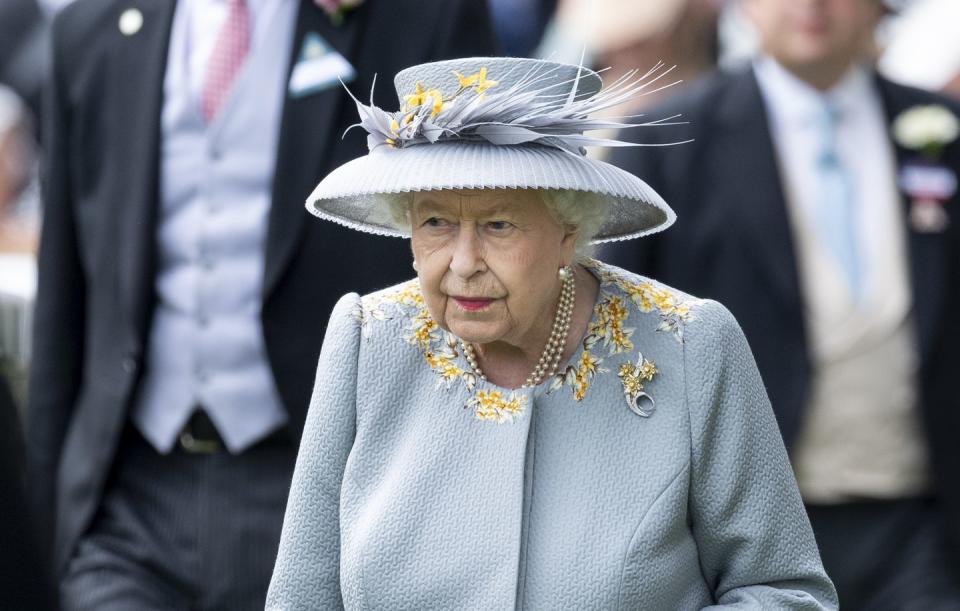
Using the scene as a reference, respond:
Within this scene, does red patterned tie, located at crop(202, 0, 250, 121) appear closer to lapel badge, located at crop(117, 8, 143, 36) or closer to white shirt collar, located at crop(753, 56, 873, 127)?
lapel badge, located at crop(117, 8, 143, 36)

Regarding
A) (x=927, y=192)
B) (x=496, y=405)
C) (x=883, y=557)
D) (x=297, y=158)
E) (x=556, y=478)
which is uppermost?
(x=297, y=158)

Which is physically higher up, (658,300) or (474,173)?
(474,173)

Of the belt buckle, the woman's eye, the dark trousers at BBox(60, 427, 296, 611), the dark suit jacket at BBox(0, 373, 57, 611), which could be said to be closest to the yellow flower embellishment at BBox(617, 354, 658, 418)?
the woman's eye

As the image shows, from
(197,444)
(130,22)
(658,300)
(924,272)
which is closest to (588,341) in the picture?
(658,300)

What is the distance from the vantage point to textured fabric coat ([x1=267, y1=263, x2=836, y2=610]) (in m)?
3.45

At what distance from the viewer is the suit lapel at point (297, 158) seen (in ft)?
15.3

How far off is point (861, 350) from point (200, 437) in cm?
162

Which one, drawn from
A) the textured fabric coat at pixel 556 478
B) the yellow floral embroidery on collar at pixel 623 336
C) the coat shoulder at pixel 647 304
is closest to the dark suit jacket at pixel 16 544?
the textured fabric coat at pixel 556 478

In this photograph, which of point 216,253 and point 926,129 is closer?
point 216,253

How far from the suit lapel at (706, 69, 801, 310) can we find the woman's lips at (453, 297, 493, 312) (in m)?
1.58

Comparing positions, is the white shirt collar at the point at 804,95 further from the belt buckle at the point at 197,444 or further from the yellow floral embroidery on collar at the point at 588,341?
the belt buckle at the point at 197,444

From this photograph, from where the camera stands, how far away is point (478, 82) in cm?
345

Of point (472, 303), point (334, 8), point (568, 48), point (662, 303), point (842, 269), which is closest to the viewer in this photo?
point (472, 303)

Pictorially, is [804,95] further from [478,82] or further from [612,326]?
[478,82]
